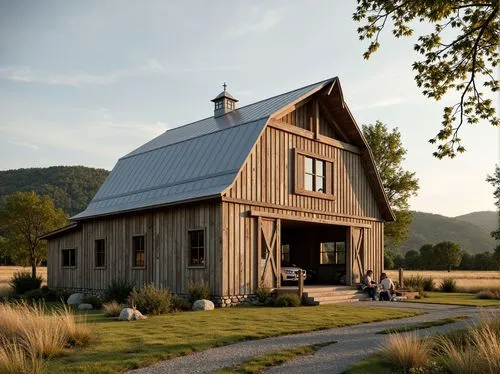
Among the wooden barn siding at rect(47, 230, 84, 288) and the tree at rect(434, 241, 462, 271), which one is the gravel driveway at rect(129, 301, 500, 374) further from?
the tree at rect(434, 241, 462, 271)

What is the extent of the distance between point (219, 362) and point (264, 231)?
35.4ft

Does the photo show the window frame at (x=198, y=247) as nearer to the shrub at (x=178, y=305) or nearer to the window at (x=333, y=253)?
the shrub at (x=178, y=305)

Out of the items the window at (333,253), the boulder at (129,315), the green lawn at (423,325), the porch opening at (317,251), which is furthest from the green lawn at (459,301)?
the boulder at (129,315)

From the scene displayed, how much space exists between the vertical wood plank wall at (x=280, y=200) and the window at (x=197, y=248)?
3.81ft

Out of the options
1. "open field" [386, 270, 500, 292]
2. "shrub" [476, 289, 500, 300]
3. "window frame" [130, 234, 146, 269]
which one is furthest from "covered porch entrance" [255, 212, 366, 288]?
"open field" [386, 270, 500, 292]

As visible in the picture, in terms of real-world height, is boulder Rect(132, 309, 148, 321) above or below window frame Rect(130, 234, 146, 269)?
below

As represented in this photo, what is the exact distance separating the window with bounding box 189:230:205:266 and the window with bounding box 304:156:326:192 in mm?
5212

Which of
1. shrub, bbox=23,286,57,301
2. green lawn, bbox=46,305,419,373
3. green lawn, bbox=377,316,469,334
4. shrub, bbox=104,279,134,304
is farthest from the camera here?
shrub, bbox=23,286,57,301

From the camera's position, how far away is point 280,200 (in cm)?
1994

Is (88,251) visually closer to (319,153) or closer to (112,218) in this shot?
(112,218)

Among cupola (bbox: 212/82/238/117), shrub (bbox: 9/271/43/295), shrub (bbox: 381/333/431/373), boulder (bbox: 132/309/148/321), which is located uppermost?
cupola (bbox: 212/82/238/117)

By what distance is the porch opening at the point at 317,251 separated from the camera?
2489 centimetres

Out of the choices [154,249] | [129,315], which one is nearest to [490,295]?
[154,249]

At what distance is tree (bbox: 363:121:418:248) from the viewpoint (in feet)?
121
